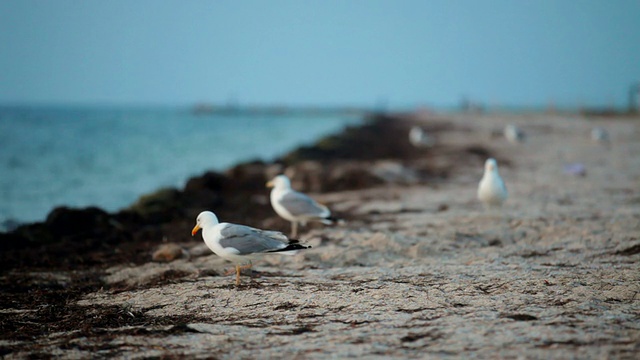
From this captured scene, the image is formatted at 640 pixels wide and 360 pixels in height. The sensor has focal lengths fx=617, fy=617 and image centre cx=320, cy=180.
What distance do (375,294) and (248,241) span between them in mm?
1487

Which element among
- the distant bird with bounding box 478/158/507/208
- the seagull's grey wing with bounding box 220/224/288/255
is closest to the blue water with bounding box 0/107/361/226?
the seagull's grey wing with bounding box 220/224/288/255

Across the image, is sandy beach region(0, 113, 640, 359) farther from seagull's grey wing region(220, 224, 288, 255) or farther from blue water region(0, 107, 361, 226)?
blue water region(0, 107, 361, 226)

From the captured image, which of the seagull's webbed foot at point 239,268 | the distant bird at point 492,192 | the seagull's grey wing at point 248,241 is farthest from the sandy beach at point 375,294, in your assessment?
the seagull's grey wing at point 248,241

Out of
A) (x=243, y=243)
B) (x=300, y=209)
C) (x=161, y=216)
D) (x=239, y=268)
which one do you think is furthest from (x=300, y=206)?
(x=161, y=216)

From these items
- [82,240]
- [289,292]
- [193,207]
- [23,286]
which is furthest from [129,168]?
[289,292]

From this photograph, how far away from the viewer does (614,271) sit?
225 inches

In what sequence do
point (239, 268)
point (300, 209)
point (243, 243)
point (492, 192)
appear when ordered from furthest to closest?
point (492, 192)
point (300, 209)
point (239, 268)
point (243, 243)

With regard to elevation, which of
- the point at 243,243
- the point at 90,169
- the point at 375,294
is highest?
the point at 90,169

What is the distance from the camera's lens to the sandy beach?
4.05 metres

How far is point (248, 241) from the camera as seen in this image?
19.7ft

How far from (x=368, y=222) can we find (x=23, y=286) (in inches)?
189

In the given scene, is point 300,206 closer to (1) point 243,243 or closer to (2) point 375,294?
(1) point 243,243

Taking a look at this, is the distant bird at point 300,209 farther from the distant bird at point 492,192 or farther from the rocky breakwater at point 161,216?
the distant bird at point 492,192

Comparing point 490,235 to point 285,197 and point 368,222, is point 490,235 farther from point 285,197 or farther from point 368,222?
point 285,197
